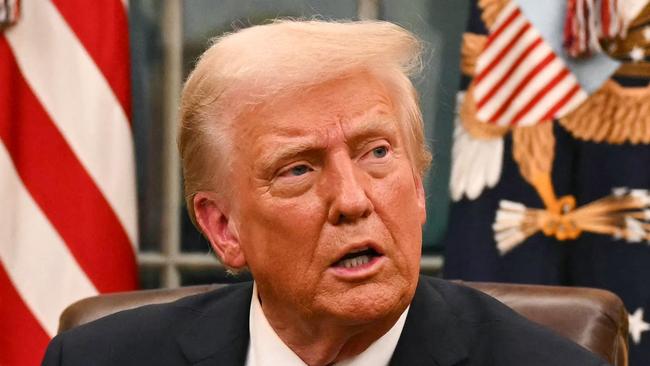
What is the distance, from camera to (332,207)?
72.4 inches

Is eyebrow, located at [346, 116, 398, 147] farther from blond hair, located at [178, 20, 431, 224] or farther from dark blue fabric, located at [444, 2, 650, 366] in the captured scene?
dark blue fabric, located at [444, 2, 650, 366]

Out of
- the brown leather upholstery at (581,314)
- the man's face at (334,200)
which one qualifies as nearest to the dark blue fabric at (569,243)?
the brown leather upholstery at (581,314)

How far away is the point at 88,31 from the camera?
3.28 meters

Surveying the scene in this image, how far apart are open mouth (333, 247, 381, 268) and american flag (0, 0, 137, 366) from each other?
1.61m

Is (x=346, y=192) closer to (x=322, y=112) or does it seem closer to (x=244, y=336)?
(x=322, y=112)

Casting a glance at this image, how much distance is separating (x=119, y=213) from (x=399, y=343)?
1.56 metres

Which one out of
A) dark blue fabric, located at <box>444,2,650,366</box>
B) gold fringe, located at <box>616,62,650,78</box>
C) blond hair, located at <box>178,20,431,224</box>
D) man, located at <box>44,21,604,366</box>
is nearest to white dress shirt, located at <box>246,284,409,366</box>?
man, located at <box>44,21,604,366</box>

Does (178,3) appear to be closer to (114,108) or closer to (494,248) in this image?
(114,108)

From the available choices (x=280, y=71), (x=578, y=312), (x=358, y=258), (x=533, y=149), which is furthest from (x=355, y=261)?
(x=533, y=149)

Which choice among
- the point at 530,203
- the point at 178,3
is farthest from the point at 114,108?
the point at 530,203

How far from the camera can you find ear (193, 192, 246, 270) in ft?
6.81

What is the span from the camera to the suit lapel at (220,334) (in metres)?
2.11

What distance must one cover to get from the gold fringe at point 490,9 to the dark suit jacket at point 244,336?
1095 mm

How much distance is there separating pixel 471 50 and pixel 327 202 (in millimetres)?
1355
